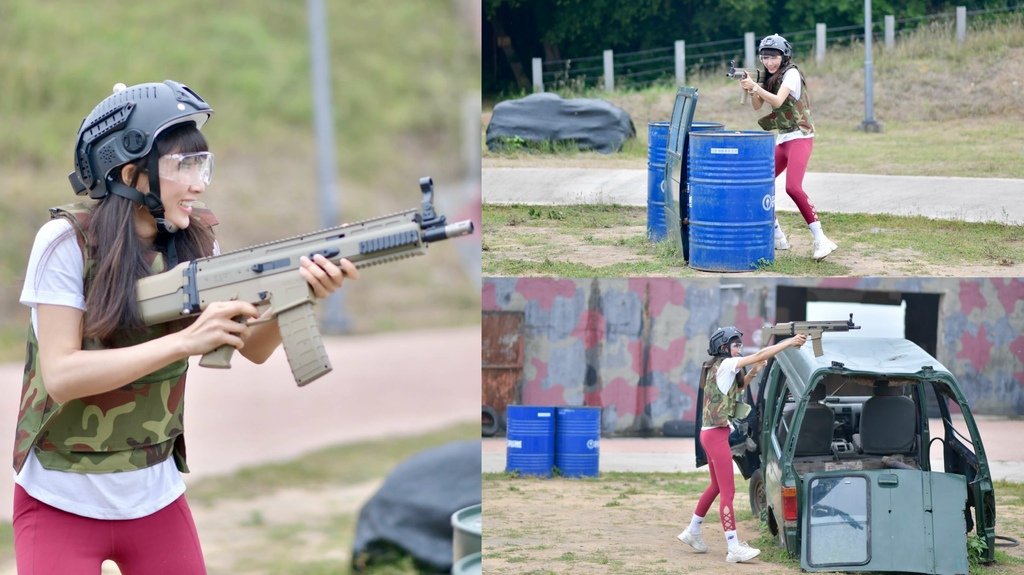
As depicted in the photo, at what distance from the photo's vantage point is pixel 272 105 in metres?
14.6

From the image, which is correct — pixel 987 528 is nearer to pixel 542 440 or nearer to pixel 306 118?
pixel 542 440

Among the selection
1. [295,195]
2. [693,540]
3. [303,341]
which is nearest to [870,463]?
[693,540]

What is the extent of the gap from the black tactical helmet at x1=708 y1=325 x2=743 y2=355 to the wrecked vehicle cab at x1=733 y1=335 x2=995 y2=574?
0.35 metres

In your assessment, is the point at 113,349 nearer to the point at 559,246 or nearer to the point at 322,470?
the point at 559,246

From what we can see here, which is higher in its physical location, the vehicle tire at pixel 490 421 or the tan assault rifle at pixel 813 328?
the tan assault rifle at pixel 813 328

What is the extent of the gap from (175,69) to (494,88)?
31.1 ft

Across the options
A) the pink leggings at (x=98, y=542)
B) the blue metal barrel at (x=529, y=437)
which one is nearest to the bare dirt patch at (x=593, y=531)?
the blue metal barrel at (x=529, y=437)

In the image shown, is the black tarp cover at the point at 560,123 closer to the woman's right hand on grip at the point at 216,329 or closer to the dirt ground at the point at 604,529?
the dirt ground at the point at 604,529

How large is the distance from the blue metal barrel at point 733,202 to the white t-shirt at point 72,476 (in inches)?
109

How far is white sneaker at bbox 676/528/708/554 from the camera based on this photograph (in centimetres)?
535

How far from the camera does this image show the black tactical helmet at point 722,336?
5059 millimetres

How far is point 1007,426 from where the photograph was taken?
525 cm

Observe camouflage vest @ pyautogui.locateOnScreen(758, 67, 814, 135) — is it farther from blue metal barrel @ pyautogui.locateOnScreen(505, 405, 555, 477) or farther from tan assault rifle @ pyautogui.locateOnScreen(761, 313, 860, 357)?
blue metal barrel @ pyautogui.locateOnScreen(505, 405, 555, 477)

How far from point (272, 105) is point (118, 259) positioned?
12.2 meters
